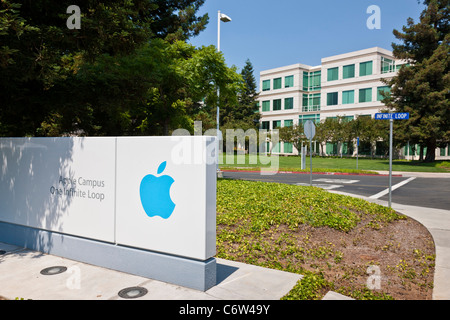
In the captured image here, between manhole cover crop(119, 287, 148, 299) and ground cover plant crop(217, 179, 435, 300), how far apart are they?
1.83 meters

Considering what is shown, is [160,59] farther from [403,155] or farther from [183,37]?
[403,155]

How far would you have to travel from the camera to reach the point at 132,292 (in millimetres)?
4254

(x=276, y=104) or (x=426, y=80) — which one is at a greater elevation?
(x=276, y=104)

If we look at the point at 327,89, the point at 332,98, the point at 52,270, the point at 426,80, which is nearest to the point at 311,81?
the point at 327,89

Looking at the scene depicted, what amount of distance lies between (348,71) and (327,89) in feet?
14.3

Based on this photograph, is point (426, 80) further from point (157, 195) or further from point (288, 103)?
point (157, 195)

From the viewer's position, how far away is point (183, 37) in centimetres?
2031

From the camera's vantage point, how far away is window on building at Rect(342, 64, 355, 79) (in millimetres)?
52750

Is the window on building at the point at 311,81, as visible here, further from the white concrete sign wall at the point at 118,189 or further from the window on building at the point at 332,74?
the white concrete sign wall at the point at 118,189

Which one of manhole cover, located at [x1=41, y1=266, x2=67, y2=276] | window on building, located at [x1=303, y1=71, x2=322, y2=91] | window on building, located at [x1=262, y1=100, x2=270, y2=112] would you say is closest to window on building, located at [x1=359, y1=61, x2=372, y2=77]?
window on building, located at [x1=303, y1=71, x2=322, y2=91]

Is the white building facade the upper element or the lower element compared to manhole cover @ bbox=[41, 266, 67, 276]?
upper

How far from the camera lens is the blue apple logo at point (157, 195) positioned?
4.52m

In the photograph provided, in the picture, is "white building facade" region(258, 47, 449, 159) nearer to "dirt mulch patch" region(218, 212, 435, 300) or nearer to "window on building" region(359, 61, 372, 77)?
"window on building" region(359, 61, 372, 77)
